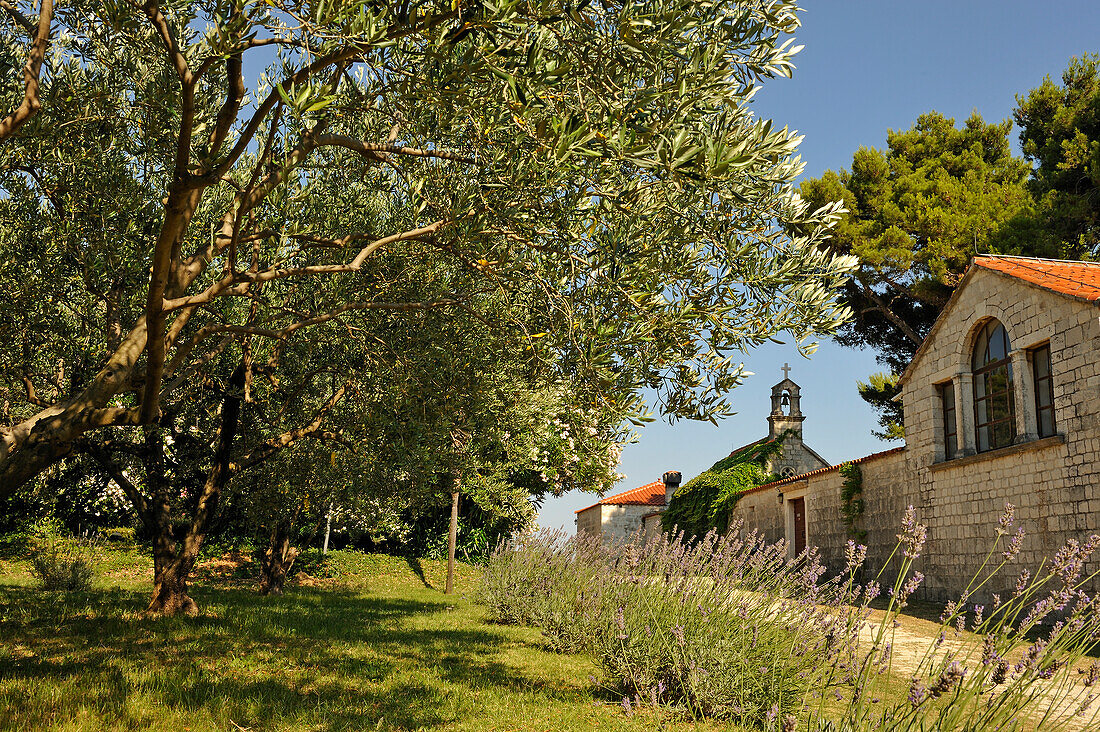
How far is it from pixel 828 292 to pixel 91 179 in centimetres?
732

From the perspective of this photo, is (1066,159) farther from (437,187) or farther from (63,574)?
(63,574)

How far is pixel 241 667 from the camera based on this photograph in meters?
7.70

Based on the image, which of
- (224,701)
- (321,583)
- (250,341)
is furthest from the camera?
(321,583)

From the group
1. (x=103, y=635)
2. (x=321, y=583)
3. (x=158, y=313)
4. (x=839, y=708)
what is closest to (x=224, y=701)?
(x=158, y=313)

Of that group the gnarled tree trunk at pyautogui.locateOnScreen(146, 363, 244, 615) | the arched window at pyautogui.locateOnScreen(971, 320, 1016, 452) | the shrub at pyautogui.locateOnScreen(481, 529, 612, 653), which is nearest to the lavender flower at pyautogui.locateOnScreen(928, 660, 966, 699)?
the shrub at pyautogui.locateOnScreen(481, 529, 612, 653)

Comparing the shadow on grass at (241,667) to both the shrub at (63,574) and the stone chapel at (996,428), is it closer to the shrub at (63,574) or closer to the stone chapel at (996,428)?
the shrub at (63,574)

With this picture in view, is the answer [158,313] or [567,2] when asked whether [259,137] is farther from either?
[567,2]

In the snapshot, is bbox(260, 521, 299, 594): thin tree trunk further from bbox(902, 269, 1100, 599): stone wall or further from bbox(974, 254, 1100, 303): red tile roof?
bbox(974, 254, 1100, 303): red tile roof

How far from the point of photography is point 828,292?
5781 mm

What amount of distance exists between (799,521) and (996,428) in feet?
25.6

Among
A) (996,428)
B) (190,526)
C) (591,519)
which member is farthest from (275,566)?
(591,519)

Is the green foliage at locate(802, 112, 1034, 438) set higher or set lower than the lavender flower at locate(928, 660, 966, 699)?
higher

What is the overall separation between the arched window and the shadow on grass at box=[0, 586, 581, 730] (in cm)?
1010

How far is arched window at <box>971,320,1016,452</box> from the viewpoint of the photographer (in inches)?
540
